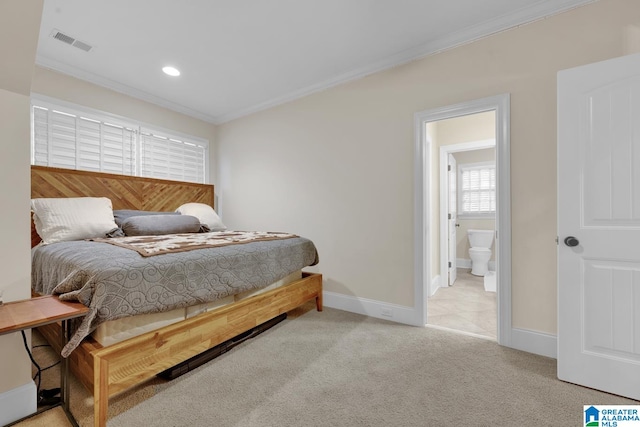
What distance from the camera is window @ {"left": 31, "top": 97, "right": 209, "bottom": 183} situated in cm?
282

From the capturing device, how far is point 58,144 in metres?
2.92

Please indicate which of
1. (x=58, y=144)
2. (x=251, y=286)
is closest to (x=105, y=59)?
(x=58, y=144)

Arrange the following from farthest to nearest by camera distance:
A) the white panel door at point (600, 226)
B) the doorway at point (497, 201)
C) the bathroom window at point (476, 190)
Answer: the bathroom window at point (476, 190), the doorway at point (497, 201), the white panel door at point (600, 226)

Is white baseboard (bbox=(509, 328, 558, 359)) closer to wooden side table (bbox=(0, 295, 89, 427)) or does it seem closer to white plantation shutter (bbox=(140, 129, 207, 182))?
wooden side table (bbox=(0, 295, 89, 427))

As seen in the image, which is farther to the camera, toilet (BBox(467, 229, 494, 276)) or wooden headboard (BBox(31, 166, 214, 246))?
toilet (BBox(467, 229, 494, 276))

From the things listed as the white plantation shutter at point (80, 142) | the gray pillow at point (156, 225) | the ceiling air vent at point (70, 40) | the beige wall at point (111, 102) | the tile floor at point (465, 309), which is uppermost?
the ceiling air vent at point (70, 40)

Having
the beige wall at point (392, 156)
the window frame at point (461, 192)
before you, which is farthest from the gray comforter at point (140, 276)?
the window frame at point (461, 192)

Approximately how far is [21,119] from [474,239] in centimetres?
582

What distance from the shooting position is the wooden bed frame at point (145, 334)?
53.6 inches

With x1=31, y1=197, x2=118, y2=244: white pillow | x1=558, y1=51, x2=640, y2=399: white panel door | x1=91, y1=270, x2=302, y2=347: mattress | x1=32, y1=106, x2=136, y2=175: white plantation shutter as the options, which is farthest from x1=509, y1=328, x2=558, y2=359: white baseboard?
x1=32, y1=106, x2=136, y2=175: white plantation shutter

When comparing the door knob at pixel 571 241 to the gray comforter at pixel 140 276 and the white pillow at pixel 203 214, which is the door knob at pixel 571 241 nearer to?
the gray comforter at pixel 140 276

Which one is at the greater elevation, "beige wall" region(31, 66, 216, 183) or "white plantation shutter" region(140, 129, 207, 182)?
"beige wall" region(31, 66, 216, 183)

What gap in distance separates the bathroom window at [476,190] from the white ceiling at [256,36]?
3.67 meters

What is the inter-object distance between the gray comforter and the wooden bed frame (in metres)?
0.15
